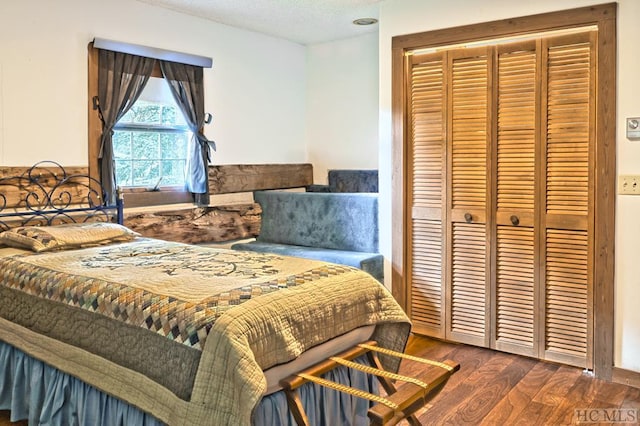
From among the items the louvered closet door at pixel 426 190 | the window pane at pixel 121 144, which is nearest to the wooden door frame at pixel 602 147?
the louvered closet door at pixel 426 190

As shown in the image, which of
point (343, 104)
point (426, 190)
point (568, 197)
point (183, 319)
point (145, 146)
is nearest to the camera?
point (183, 319)

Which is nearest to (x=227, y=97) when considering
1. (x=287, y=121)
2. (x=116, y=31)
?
(x=287, y=121)

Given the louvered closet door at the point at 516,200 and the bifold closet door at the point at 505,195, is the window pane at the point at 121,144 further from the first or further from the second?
the louvered closet door at the point at 516,200

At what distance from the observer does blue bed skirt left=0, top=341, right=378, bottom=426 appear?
2.04m

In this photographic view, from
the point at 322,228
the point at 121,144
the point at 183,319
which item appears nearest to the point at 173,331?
the point at 183,319

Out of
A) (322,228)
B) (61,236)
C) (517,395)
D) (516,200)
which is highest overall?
(516,200)

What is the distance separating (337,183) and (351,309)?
9.36ft

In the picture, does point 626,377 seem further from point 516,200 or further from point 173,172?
point 173,172

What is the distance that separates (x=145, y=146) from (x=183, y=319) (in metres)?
2.46

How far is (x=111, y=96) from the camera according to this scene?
373 centimetres

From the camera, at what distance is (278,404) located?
2.00 m

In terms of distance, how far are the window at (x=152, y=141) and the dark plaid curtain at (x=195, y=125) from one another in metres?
0.07

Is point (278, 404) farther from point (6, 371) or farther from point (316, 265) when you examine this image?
point (6, 371)

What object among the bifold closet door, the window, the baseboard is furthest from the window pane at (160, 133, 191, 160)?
the baseboard
